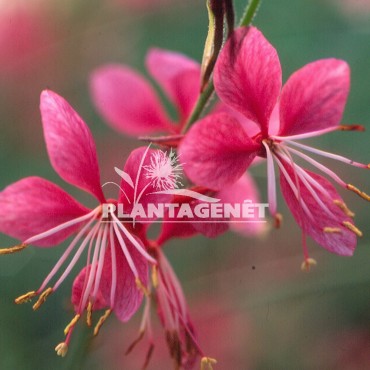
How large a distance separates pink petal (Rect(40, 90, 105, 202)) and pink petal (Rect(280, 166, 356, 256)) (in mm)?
225

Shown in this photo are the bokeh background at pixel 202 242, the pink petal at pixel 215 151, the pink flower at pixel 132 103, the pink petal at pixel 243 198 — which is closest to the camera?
the pink petal at pixel 215 151

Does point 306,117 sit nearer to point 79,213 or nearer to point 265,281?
point 79,213

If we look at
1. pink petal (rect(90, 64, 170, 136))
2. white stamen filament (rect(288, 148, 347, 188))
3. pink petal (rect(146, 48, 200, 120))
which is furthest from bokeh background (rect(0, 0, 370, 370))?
white stamen filament (rect(288, 148, 347, 188))

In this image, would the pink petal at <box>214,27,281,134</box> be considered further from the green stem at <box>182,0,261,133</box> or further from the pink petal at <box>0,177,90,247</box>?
the pink petal at <box>0,177,90,247</box>

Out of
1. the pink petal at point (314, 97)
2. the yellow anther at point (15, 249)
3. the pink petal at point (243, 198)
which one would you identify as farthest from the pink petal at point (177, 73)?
the yellow anther at point (15, 249)

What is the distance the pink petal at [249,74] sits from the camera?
65 centimetres

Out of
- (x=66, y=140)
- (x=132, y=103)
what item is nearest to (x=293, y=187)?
(x=66, y=140)

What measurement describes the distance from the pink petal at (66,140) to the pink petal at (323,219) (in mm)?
225

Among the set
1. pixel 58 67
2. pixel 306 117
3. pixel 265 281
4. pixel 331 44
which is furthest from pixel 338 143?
pixel 306 117

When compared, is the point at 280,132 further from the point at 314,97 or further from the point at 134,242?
the point at 134,242

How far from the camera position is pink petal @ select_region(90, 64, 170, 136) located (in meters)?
1.06

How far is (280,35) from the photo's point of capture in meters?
1.68

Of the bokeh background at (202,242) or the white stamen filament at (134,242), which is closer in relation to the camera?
the white stamen filament at (134,242)

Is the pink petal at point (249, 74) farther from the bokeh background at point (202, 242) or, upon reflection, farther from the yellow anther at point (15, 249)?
the bokeh background at point (202, 242)
